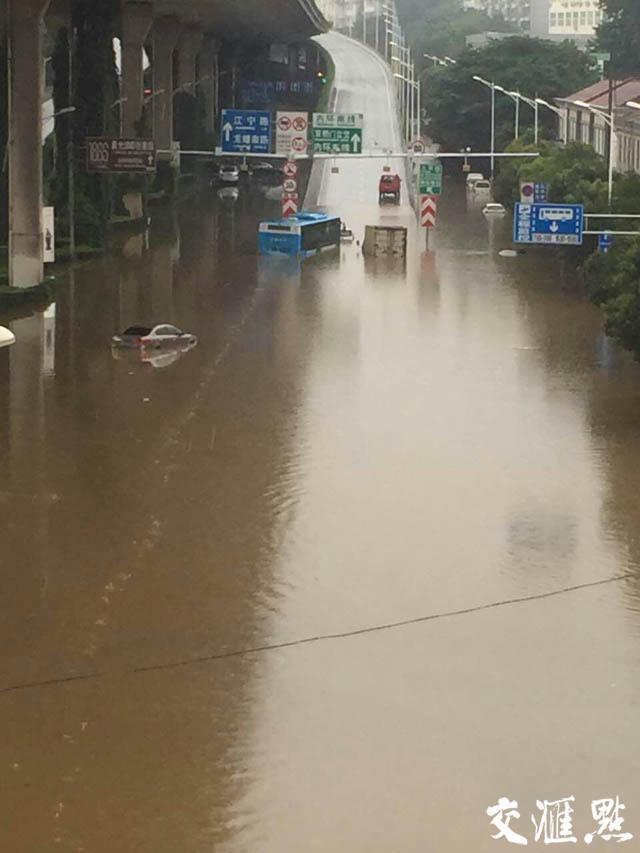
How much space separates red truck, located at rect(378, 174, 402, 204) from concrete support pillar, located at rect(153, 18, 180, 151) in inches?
371

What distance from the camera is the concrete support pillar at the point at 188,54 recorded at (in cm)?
7875

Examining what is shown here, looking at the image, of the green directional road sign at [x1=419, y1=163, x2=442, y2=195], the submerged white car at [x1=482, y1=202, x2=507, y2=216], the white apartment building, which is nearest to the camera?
the green directional road sign at [x1=419, y1=163, x2=442, y2=195]

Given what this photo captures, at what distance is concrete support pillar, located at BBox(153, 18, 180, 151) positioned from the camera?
238 ft

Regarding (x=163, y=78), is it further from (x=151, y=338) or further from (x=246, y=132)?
(x=151, y=338)

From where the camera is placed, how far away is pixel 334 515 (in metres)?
22.1

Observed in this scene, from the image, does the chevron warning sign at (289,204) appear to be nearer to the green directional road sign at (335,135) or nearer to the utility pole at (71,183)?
the green directional road sign at (335,135)

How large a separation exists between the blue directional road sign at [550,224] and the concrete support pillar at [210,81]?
4894 cm

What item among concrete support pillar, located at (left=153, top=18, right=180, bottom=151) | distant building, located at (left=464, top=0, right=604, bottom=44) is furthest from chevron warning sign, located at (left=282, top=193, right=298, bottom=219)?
distant building, located at (left=464, top=0, right=604, bottom=44)

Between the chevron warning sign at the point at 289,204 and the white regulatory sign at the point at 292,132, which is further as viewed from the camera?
the chevron warning sign at the point at 289,204

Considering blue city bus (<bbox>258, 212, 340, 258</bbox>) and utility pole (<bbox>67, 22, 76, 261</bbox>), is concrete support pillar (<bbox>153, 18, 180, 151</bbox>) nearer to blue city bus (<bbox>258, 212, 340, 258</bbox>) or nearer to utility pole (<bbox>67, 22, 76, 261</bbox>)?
blue city bus (<bbox>258, 212, 340, 258</bbox>)

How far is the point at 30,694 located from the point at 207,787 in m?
2.77

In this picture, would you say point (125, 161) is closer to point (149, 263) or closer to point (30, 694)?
point (149, 263)

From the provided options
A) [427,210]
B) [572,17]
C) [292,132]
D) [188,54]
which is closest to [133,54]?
[427,210]

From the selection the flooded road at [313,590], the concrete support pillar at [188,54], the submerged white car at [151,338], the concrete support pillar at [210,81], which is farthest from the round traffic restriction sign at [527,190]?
the concrete support pillar at [210,81]
